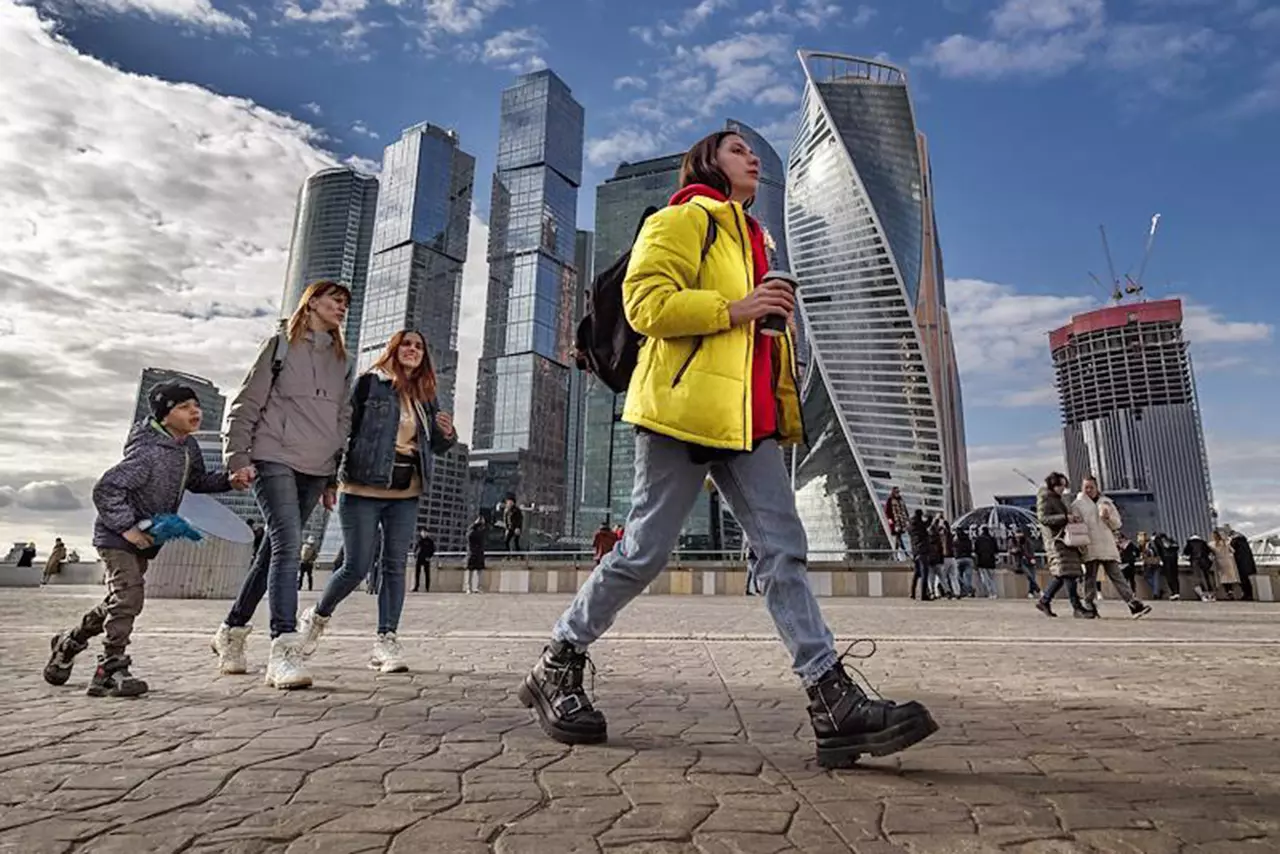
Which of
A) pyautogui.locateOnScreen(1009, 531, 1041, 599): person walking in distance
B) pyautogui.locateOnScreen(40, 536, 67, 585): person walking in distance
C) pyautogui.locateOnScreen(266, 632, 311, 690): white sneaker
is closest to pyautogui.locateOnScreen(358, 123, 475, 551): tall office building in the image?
pyautogui.locateOnScreen(40, 536, 67, 585): person walking in distance

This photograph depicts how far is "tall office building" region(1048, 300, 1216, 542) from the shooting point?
16412 centimetres

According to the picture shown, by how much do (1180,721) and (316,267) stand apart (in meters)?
180

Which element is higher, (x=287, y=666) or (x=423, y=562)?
(x=423, y=562)

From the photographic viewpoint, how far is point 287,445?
398cm

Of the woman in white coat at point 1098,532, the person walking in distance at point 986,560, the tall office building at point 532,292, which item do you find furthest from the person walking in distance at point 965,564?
the tall office building at point 532,292

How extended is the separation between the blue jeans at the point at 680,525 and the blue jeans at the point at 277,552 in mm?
1832

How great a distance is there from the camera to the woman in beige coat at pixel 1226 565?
1755cm

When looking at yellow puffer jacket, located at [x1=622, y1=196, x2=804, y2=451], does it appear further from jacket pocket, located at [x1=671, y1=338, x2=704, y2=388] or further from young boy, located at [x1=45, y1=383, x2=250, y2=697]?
young boy, located at [x1=45, y1=383, x2=250, y2=697]

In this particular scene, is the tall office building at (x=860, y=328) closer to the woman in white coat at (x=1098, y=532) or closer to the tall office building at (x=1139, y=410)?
the woman in white coat at (x=1098, y=532)

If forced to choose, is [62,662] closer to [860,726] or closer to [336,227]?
[860,726]

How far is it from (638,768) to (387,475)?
8.34ft

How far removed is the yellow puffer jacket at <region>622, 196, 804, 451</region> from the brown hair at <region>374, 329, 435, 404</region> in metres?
2.27

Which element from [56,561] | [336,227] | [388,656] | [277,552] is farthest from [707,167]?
[336,227]

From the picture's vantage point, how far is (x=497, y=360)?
153 meters
